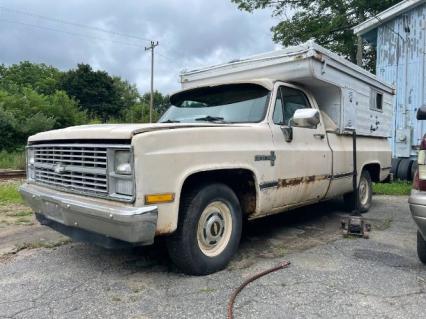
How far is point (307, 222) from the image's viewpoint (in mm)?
6184

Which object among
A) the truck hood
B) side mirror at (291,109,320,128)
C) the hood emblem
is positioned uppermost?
side mirror at (291,109,320,128)

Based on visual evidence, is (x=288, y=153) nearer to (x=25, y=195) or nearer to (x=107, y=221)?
(x=107, y=221)

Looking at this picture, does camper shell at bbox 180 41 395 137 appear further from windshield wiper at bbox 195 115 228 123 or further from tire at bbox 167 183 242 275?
tire at bbox 167 183 242 275

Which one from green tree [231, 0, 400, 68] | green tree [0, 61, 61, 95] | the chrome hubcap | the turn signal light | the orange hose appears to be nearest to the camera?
the orange hose

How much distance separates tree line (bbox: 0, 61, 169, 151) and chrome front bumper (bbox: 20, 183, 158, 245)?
3346 mm

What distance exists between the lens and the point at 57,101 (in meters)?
31.5

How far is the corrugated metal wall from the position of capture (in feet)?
38.6

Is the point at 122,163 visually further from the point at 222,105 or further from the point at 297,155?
the point at 297,155

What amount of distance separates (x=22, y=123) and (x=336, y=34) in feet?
60.0

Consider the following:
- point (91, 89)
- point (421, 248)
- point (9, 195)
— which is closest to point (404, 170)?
point (421, 248)

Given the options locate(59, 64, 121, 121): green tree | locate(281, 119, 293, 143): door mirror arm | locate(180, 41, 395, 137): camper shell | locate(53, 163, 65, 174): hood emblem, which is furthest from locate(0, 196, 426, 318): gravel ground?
locate(59, 64, 121, 121): green tree

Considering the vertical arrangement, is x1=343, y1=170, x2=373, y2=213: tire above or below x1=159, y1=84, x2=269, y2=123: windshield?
below

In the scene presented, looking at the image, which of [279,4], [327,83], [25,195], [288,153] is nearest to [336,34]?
[279,4]

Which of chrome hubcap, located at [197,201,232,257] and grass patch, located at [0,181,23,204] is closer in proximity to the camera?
chrome hubcap, located at [197,201,232,257]
